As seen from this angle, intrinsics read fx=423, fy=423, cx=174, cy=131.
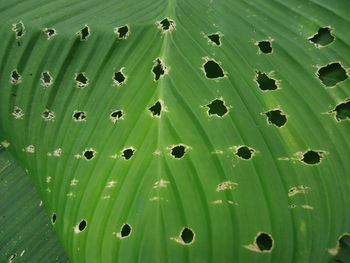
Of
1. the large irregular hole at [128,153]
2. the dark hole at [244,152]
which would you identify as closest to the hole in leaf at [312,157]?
the dark hole at [244,152]

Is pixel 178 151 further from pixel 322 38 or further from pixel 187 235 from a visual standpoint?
pixel 322 38

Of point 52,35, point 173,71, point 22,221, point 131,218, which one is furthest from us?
point 22,221

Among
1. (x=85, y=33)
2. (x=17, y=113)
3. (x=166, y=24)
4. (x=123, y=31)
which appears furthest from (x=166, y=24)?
(x=17, y=113)

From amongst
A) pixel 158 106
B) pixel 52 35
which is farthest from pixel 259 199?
pixel 52 35

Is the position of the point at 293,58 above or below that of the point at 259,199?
above

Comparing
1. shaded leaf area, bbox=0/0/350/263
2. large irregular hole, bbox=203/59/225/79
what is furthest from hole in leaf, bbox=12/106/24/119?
large irregular hole, bbox=203/59/225/79

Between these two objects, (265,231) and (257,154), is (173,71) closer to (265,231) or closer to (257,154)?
(257,154)
